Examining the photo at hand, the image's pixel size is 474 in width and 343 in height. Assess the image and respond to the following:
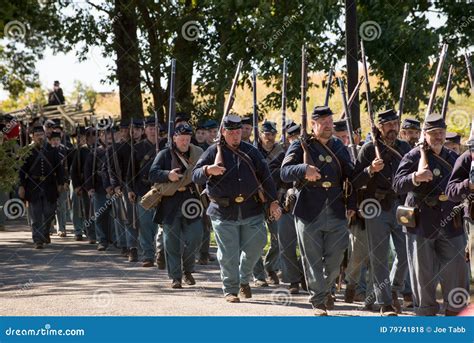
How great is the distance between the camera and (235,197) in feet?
38.2

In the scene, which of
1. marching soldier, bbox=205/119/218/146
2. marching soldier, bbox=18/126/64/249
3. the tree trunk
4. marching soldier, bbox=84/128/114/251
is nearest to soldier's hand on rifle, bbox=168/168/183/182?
marching soldier, bbox=205/119/218/146

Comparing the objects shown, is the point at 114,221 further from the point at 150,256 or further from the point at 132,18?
the point at 132,18

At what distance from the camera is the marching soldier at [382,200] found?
10734mm

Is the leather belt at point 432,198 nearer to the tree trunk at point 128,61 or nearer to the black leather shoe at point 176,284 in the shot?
the black leather shoe at point 176,284

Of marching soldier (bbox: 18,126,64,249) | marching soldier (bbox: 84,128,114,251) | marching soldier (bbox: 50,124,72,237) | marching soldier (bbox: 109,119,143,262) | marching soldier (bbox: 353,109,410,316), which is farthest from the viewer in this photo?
marching soldier (bbox: 50,124,72,237)

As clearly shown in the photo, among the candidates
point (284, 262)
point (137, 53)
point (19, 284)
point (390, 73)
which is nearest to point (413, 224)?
point (284, 262)

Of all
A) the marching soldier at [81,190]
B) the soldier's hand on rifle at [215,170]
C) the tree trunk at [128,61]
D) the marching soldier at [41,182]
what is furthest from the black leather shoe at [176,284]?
the tree trunk at [128,61]

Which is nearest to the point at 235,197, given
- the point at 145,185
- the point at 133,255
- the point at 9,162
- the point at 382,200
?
the point at 382,200

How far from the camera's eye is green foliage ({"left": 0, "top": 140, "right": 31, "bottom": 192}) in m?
16.2

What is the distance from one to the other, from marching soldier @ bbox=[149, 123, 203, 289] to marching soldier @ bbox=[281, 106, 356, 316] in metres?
2.55

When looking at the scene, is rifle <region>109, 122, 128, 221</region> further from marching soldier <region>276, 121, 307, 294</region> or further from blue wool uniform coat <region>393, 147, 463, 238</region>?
blue wool uniform coat <region>393, 147, 463, 238</region>

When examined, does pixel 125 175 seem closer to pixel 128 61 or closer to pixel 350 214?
pixel 350 214

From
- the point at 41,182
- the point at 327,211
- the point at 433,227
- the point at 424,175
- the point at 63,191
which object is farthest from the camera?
the point at 63,191

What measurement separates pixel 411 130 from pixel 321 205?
165cm
